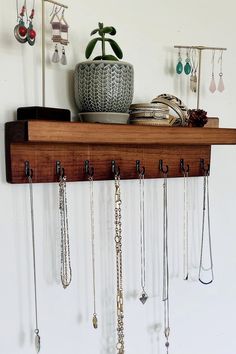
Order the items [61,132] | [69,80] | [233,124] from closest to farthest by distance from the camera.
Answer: [61,132] < [69,80] < [233,124]

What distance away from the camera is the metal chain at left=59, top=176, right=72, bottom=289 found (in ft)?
2.80

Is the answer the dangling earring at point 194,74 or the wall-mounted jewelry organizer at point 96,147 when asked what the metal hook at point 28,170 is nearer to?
the wall-mounted jewelry organizer at point 96,147

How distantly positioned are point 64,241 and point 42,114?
0.89ft

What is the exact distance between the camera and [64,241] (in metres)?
0.86

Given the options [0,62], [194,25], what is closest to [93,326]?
[0,62]

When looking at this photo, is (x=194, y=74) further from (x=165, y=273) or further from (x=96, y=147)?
(x=165, y=273)

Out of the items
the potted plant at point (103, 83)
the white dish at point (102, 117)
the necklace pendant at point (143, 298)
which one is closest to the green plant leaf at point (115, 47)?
the potted plant at point (103, 83)

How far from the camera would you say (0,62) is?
777 millimetres

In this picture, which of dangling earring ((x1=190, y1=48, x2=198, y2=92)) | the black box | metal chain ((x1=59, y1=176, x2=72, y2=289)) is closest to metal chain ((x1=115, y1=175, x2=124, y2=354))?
metal chain ((x1=59, y1=176, x2=72, y2=289))

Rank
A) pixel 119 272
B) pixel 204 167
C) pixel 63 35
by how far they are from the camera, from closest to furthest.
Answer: pixel 63 35 → pixel 119 272 → pixel 204 167

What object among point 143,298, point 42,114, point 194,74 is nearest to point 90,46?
point 42,114

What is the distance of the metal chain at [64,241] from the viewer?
0.85 m

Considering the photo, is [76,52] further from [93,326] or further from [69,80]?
[93,326]

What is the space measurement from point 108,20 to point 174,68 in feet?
0.68
